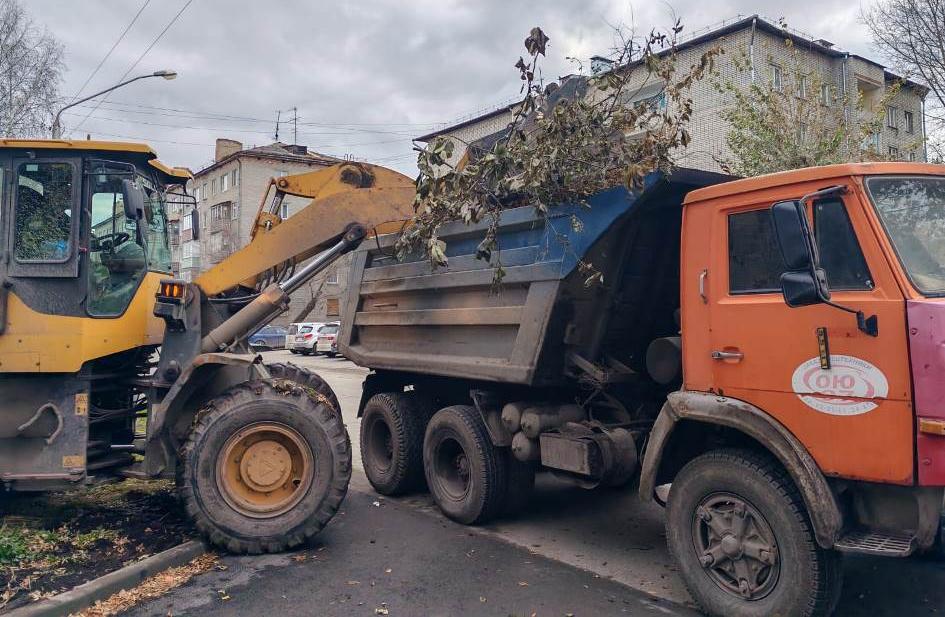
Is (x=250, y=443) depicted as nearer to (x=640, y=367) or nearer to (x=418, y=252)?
(x=418, y=252)

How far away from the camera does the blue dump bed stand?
17.5ft

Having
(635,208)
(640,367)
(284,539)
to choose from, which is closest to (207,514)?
(284,539)

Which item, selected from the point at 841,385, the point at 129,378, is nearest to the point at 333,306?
the point at 129,378

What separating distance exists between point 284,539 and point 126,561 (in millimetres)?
1091

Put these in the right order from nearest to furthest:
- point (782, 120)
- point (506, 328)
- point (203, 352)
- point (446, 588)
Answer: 1. point (446, 588)
2. point (506, 328)
3. point (203, 352)
4. point (782, 120)

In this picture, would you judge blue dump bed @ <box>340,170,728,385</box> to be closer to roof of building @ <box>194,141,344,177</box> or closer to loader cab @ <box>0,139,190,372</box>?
loader cab @ <box>0,139,190,372</box>

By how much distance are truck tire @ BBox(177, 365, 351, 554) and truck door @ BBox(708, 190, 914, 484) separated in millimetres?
3007

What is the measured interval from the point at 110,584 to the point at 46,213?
116 inches

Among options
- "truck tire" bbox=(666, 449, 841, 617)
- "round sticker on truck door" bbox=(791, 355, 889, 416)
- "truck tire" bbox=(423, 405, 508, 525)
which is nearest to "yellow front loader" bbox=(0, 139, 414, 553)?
"truck tire" bbox=(423, 405, 508, 525)

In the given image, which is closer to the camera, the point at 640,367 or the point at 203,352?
the point at 640,367

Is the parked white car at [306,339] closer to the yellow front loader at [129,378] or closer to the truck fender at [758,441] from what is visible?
the yellow front loader at [129,378]

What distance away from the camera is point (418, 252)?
6.92 m

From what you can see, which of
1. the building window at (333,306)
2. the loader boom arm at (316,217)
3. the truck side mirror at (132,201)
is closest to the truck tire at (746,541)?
the loader boom arm at (316,217)

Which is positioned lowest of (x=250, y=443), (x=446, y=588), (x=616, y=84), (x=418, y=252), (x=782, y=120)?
(x=446, y=588)
